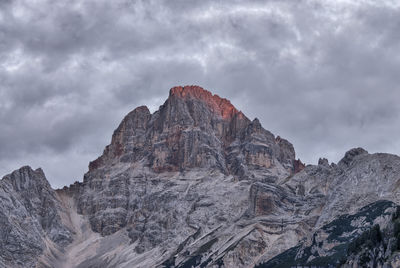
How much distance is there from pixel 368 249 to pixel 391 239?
31.4ft

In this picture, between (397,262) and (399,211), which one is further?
(399,211)

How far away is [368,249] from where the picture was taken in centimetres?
15575

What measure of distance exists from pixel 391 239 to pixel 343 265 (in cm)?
2219

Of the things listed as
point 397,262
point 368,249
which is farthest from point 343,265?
point 397,262

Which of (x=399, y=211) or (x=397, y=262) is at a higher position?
(x=399, y=211)

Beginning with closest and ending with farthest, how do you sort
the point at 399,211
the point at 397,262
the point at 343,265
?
the point at 397,262 < the point at 399,211 < the point at 343,265

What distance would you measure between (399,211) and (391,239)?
8.93 metres

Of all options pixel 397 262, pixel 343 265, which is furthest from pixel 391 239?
pixel 343 265

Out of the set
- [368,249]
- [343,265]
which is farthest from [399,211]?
[343,265]

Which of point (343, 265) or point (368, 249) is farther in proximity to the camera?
point (343, 265)

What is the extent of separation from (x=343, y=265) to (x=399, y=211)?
19.0m

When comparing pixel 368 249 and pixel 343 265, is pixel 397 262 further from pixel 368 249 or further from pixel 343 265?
pixel 343 265

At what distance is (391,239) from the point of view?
14688cm

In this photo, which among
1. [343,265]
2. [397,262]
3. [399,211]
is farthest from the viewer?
[343,265]
